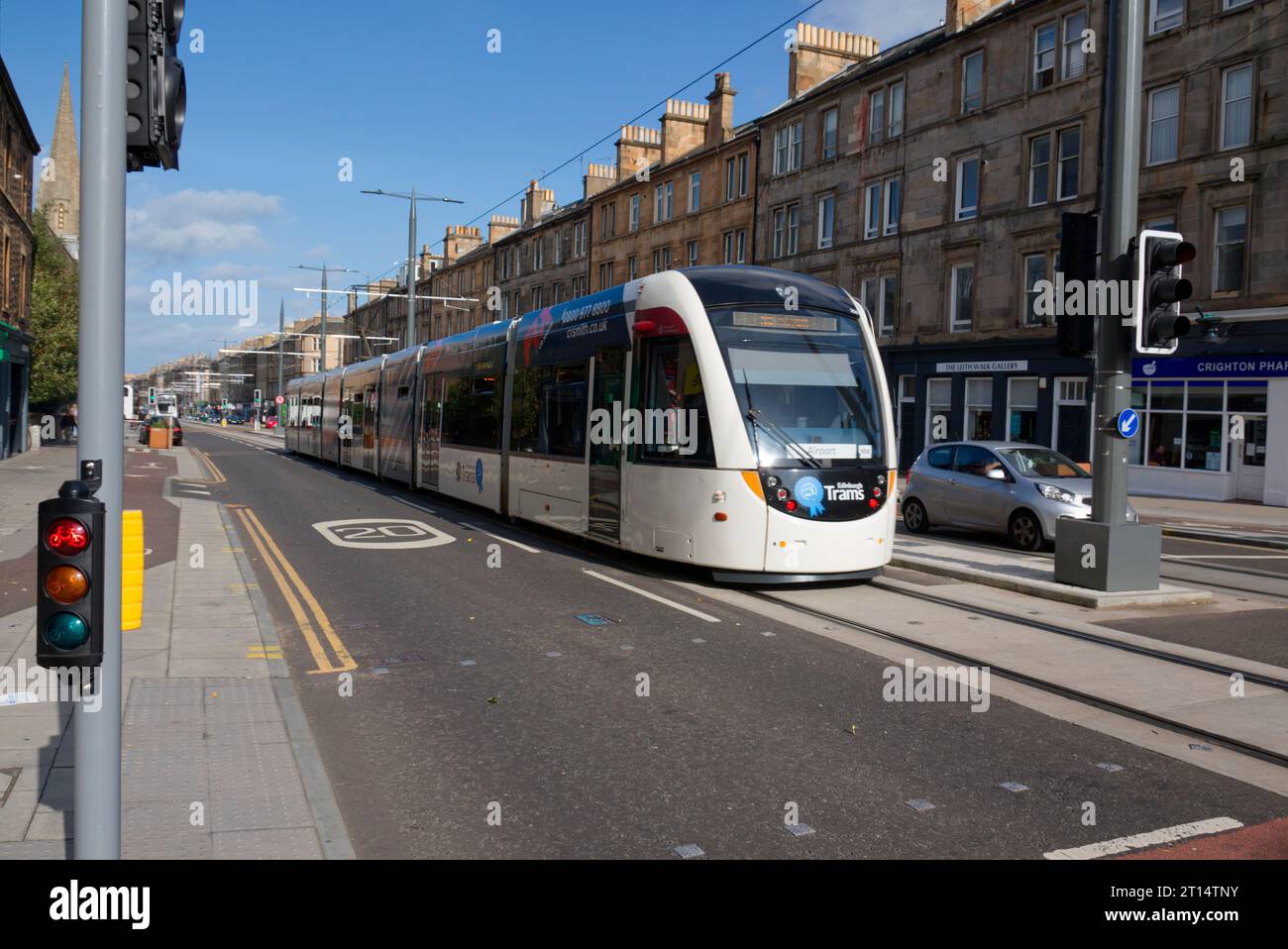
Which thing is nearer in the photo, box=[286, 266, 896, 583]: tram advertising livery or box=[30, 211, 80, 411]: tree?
box=[286, 266, 896, 583]: tram advertising livery

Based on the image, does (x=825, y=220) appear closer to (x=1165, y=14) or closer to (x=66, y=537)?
(x=1165, y=14)

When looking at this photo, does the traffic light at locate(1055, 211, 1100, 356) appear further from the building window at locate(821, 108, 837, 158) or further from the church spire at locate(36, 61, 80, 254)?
the church spire at locate(36, 61, 80, 254)

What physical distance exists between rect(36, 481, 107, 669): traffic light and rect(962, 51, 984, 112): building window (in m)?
32.3

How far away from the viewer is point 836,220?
36.8 meters

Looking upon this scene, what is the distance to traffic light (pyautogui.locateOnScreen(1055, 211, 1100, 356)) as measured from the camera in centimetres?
1070

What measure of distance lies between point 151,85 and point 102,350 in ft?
3.34

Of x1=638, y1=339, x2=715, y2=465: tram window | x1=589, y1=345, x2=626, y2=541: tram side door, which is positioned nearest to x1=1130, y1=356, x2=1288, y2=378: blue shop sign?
x1=589, y1=345, x2=626, y2=541: tram side door
